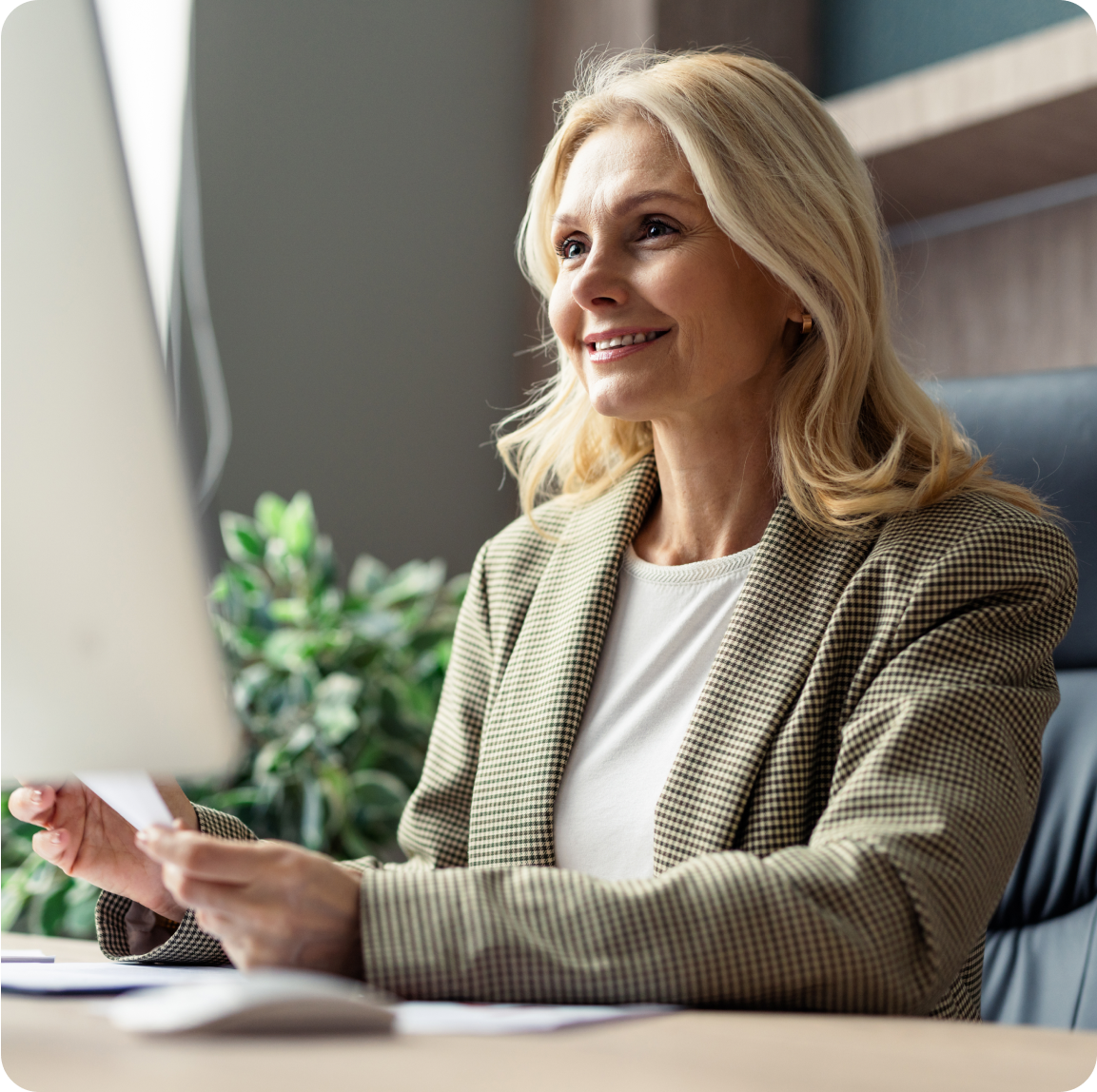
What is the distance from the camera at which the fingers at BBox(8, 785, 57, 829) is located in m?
0.91

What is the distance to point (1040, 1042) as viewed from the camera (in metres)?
0.55

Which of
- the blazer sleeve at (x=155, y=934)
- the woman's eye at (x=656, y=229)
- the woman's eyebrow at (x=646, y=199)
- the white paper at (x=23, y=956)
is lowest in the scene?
the blazer sleeve at (x=155, y=934)

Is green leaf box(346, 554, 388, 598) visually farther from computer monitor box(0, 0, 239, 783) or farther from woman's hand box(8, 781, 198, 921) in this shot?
computer monitor box(0, 0, 239, 783)

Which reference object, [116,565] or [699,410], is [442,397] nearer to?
[699,410]

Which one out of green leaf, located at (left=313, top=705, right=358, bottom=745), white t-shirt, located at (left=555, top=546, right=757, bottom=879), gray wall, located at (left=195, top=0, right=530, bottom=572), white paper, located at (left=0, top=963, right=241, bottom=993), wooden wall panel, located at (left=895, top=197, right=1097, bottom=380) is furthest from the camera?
gray wall, located at (left=195, top=0, right=530, bottom=572)

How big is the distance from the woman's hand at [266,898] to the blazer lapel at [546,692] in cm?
48

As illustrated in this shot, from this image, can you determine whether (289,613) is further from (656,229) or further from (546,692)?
(656,229)

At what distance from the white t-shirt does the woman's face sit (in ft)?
0.59

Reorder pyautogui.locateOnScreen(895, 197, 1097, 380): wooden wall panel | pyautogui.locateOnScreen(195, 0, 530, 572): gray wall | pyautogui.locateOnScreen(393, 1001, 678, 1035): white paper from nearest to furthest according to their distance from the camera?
pyautogui.locateOnScreen(393, 1001, 678, 1035): white paper, pyautogui.locateOnScreen(895, 197, 1097, 380): wooden wall panel, pyautogui.locateOnScreen(195, 0, 530, 572): gray wall

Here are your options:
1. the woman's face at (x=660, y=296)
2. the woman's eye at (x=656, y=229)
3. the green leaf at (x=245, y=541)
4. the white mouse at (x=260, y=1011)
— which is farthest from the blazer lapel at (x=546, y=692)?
the green leaf at (x=245, y=541)

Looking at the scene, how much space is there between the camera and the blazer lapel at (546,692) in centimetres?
113

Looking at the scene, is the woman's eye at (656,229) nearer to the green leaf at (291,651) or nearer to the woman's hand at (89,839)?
the woman's hand at (89,839)

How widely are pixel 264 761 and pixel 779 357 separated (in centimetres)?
113

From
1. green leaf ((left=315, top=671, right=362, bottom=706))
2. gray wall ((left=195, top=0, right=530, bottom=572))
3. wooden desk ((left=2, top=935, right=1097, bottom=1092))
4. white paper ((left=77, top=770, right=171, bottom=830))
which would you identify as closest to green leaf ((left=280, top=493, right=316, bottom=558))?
green leaf ((left=315, top=671, right=362, bottom=706))
